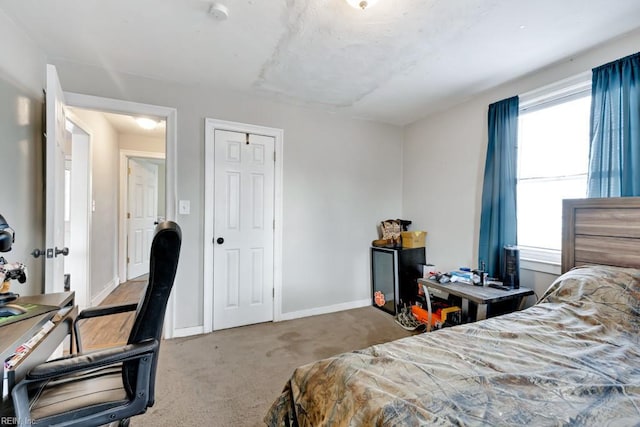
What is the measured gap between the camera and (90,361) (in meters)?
1.00

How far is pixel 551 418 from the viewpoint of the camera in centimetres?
85

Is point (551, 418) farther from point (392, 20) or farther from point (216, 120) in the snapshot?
point (216, 120)

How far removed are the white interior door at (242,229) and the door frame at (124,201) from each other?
2443 millimetres

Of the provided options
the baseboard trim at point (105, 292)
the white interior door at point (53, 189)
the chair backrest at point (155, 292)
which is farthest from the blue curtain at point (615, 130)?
the baseboard trim at point (105, 292)

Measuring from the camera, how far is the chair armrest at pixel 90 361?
924 mm

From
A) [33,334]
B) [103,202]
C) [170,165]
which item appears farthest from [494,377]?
[103,202]

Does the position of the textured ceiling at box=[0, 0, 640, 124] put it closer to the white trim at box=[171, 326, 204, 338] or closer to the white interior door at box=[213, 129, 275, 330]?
the white interior door at box=[213, 129, 275, 330]

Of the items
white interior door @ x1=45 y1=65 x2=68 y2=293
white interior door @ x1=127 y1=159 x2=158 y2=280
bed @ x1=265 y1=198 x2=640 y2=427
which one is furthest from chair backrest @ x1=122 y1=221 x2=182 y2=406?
white interior door @ x1=127 y1=159 x2=158 y2=280

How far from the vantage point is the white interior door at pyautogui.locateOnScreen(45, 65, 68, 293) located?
1.82 m

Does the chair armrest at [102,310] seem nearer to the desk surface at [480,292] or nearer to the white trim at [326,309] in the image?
the white trim at [326,309]

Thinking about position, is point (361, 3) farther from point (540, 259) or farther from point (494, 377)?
point (540, 259)

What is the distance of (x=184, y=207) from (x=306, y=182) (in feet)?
4.38

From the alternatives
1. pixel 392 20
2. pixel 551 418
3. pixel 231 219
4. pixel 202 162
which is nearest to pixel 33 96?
pixel 202 162

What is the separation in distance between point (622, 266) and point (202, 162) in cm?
336
